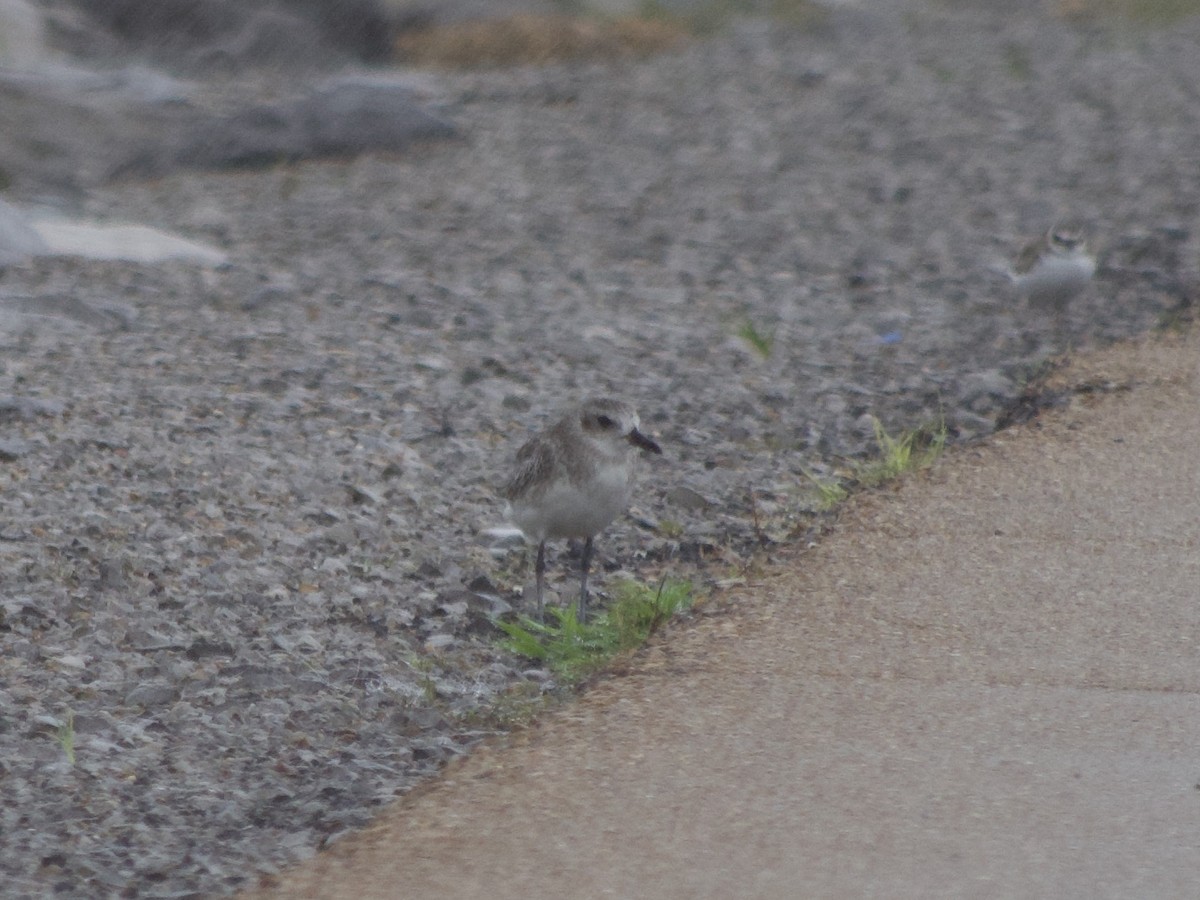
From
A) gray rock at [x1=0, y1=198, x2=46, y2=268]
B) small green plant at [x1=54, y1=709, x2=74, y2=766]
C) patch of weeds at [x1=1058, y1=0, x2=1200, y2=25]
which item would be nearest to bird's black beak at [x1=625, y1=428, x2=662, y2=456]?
small green plant at [x1=54, y1=709, x2=74, y2=766]

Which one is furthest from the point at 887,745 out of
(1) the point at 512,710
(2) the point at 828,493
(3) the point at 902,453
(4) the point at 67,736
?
(3) the point at 902,453

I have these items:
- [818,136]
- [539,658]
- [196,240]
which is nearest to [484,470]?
[539,658]

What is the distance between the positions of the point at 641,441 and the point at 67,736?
2318mm

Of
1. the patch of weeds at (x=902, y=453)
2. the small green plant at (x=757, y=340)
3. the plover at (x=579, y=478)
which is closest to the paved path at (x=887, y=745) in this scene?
the patch of weeds at (x=902, y=453)

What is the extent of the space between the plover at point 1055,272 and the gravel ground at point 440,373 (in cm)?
24

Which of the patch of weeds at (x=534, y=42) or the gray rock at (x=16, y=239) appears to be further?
the patch of weeds at (x=534, y=42)

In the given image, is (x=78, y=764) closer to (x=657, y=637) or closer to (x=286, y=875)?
(x=286, y=875)

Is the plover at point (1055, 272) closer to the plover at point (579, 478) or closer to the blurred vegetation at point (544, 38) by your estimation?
the plover at point (579, 478)

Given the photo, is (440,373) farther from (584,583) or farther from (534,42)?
(534,42)

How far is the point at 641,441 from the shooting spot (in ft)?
19.7

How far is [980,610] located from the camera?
5.35 metres

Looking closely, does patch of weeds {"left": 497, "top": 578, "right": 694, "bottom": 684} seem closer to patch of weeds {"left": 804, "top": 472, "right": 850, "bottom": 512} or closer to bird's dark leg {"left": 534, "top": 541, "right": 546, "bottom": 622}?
bird's dark leg {"left": 534, "top": 541, "right": 546, "bottom": 622}

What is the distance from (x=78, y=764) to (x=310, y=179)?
9914mm

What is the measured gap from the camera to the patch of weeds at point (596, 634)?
17.3ft
